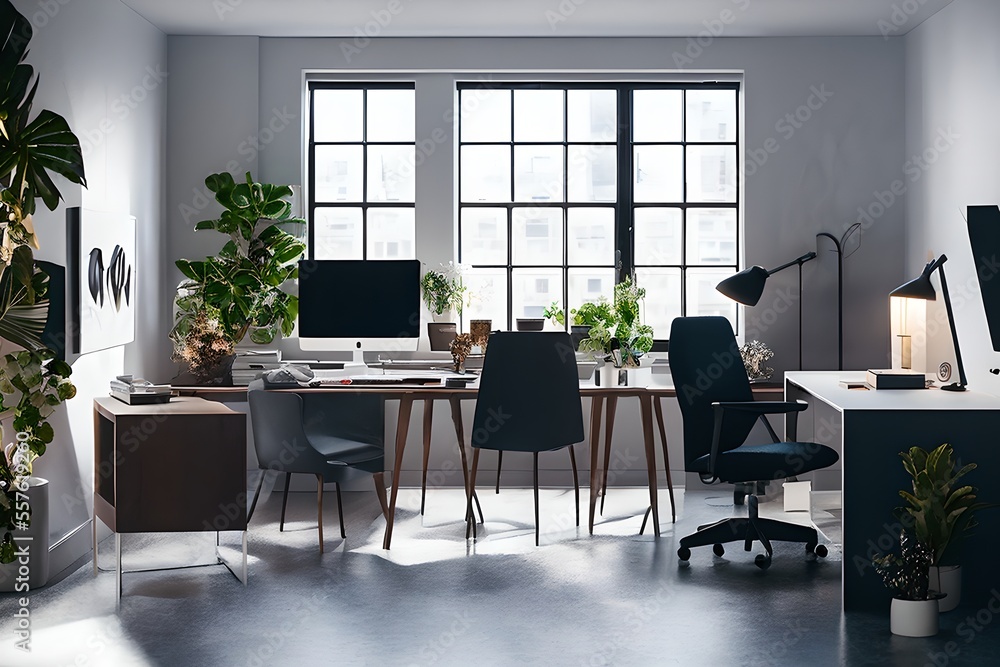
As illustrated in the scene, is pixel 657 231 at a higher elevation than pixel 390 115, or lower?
lower

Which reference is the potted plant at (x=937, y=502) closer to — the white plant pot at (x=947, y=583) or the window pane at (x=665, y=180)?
the white plant pot at (x=947, y=583)

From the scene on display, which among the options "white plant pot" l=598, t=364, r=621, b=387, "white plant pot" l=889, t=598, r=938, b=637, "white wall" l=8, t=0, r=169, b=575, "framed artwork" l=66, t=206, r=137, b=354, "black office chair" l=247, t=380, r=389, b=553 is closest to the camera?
"white plant pot" l=889, t=598, r=938, b=637

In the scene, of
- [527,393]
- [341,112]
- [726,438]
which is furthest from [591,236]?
[726,438]

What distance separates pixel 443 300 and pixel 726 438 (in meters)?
2.18

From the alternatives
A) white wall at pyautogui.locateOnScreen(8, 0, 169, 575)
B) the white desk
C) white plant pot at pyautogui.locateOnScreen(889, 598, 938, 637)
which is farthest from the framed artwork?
white plant pot at pyautogui.locateOnScreen(889, 598, 938, 637)

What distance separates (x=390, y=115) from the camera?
6.26 m

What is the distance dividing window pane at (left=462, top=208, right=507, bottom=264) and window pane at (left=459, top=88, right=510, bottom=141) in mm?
493

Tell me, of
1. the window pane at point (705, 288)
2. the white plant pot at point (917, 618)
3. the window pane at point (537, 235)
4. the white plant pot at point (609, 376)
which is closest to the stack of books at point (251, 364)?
the window pane at point (537, 235)

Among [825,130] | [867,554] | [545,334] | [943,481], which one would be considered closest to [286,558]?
[545,334]

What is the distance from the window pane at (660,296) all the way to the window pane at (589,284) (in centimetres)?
20

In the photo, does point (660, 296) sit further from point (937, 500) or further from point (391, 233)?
point (937, 500)

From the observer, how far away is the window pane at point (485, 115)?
6.27 meters

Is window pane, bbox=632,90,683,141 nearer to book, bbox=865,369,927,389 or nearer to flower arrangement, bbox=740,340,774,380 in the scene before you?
flower arrangement, bbox=740,340,774,380

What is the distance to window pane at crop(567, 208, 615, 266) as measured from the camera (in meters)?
6.28
